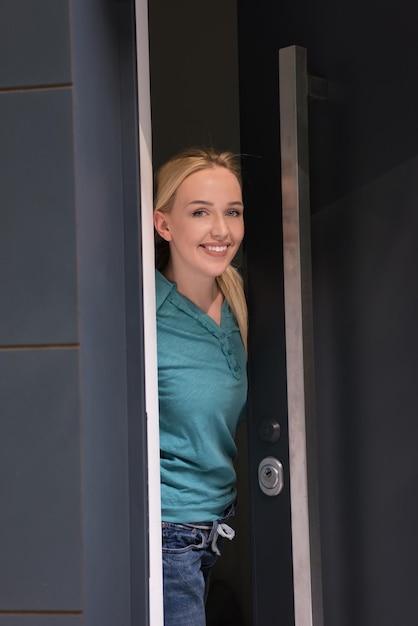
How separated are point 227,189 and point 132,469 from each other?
0.63 meters

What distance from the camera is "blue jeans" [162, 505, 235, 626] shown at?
2.07 meters

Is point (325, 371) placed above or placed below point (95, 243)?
below

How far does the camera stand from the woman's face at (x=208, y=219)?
82.0 inches

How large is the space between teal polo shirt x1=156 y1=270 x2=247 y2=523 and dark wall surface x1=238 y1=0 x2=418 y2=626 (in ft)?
0.38

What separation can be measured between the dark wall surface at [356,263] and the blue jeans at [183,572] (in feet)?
0.90

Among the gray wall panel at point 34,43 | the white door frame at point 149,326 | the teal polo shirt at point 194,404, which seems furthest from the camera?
the teal polo shirt at point 194,404

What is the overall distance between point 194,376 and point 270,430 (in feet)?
0.68

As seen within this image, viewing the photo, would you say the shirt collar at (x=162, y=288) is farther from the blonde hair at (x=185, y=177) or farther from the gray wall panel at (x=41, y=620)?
the gray wall panel at (x=41, y=620)

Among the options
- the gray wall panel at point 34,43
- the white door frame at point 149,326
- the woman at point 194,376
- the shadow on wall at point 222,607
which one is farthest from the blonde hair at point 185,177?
the shadow on wall at point 222,607

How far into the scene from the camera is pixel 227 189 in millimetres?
2094

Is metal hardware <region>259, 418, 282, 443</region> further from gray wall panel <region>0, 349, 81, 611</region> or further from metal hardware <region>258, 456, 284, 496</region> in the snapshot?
gray wall panel <region>0, 349, 81, 611</region>

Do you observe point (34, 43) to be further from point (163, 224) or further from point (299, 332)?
point (299, 332)

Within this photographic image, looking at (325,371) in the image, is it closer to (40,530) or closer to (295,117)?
(295,117)

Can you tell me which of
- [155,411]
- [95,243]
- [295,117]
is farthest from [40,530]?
[295,117]
